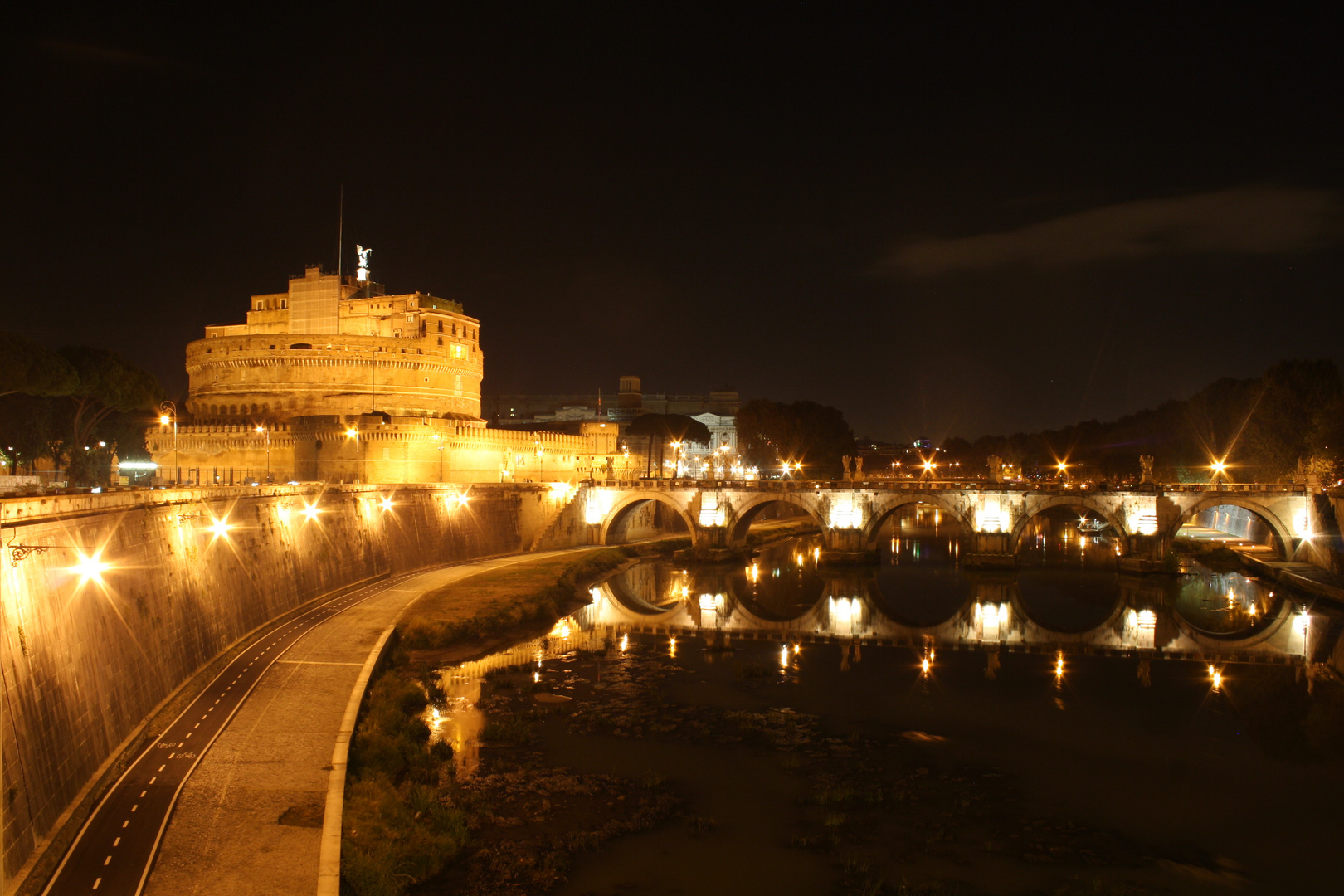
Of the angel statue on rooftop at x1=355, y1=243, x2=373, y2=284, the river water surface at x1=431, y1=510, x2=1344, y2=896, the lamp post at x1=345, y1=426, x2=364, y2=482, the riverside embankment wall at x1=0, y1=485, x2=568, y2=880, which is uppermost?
the angel statue on rooftop at x1=355, y1=243, x2=373, y2=284

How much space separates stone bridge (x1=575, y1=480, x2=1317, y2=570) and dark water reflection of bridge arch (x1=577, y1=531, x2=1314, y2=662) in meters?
1.91

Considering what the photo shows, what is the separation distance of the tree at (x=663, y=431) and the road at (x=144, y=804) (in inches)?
2544

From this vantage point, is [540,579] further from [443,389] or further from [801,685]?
[443,389]

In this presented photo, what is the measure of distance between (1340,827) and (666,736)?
43.0ft

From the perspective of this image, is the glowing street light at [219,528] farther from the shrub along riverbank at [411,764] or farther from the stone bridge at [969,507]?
the stone bridge at [969,507]

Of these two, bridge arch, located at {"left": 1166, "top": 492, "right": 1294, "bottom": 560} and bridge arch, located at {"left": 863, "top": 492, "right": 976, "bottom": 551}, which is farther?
bridge arch, located at {"left": 863, "top": 492, "right": 976, "bottom": 551}

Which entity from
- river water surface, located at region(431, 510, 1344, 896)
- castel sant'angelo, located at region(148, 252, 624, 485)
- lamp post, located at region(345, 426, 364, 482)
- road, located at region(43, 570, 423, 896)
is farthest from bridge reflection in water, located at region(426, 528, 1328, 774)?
lamp post, located at region(345, 426, 364, 482)

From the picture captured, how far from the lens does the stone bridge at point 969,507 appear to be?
46094 mm

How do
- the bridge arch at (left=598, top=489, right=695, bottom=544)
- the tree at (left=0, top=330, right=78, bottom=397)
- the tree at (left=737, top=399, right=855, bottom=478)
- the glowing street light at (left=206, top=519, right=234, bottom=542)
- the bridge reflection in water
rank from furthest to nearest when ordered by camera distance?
the tree at (left=737, top=399, right=855, bottom=478), the bridge arch at (left=598, top=489, right=695, bottom=544), the tree at (left=0, top=330, right=78, bottom=397), the bridge reflection in water, the glowing street light at (left=206, top=519, right=234, bottom=542)

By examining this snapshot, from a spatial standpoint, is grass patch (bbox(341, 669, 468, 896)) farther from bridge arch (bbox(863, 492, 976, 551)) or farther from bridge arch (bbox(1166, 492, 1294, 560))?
bridge arch (bbox(1166, 492, 1294, 560))

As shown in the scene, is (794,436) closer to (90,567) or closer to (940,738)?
(940,738)

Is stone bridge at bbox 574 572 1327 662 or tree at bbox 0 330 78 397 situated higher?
tree at bbox 0 330 78 397

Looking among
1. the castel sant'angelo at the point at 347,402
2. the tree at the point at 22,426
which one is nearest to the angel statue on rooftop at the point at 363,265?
the castel sant'angelo at the point at 347,402

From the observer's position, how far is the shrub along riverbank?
535 inches
